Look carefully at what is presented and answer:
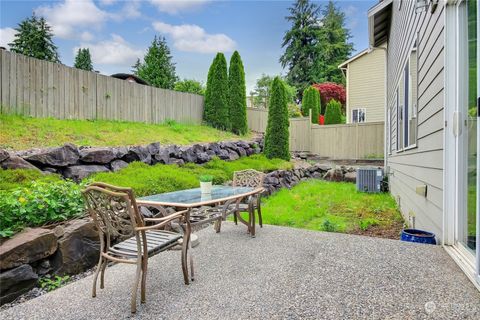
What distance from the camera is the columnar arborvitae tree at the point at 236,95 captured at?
11914 millimetres

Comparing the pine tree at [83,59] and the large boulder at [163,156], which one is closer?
the large boulder at [163,156]

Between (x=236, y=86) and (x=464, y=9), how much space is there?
390 inches

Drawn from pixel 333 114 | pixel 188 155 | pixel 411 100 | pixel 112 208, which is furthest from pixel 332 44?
pixel 112 208

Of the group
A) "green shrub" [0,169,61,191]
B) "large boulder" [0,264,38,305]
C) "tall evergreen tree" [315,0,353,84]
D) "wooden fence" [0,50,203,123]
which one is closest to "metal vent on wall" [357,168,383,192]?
"wooden fence" [0,50,203,123]

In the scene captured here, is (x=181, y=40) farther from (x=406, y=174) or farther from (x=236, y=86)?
(x=406, y=174)

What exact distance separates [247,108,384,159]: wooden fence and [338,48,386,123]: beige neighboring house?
3879 millimetres

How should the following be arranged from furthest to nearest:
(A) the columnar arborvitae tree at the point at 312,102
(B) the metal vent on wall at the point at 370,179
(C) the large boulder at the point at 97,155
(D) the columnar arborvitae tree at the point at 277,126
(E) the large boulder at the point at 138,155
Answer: (A) the columnar arborvitae tree at the point at 312,102
(D) the columnar arborvitae tree at the point at 277,126
(B) the metal vent on wall at the point at 370,179
(E) the large boulder at the point at 138,155
(C) the large boulder at the point at 97,155

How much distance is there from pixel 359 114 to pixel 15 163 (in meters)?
15.1

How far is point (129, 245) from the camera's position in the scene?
230cm

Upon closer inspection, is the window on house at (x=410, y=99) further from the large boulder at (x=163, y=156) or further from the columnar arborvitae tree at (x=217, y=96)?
the columnar arborvitae tree at (x=217, y=96)

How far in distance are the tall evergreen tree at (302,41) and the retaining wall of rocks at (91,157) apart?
69.3 feet

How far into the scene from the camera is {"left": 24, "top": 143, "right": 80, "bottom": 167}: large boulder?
14.2ft

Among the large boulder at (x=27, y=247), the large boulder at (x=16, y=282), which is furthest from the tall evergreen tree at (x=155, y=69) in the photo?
the large boulder at (x=16, y=282)

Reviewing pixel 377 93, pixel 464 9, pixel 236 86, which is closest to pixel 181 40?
pixel 236 86
